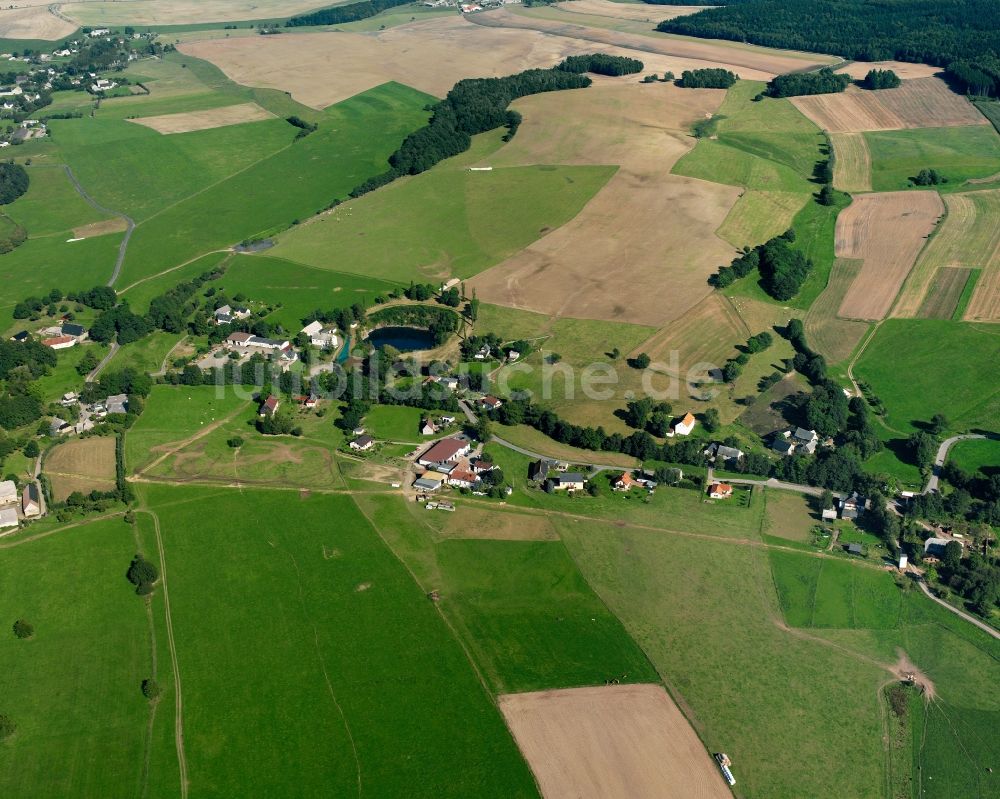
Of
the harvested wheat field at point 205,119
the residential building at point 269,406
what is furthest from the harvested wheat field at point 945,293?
the harvested wheat field at point 205,119

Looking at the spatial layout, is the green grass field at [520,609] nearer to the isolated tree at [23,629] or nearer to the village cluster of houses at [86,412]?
the isolated tree at [23,629]

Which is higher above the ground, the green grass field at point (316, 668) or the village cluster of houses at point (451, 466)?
the village cluster of houses at point (451, 466)

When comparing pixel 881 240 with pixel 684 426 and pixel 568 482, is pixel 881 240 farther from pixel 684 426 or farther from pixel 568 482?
pixel 568 482

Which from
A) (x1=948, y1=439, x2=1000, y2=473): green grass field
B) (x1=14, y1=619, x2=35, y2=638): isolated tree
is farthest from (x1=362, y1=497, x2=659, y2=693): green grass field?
(x1=948, y1=439, x2=1000, y2=473): green grass field

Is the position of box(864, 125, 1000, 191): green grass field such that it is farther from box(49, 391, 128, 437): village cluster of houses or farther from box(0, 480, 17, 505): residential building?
box(0, 480, 17, 505): residential building

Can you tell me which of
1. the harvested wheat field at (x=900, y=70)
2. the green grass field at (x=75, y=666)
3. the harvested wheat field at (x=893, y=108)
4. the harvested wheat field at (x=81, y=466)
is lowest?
the green grass field at (x=75, y=666)
